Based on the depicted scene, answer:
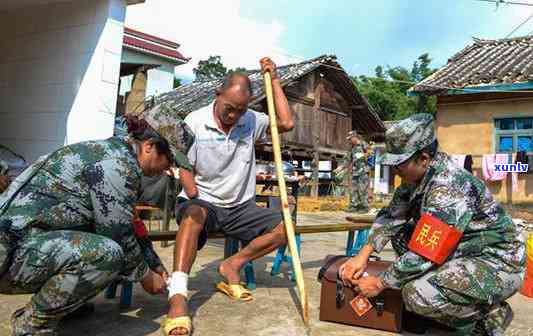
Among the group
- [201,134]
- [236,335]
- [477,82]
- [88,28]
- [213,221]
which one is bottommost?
[236,335]

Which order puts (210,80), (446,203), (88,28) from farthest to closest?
1. (210,80)
2. (88,28)
3. (446,203)

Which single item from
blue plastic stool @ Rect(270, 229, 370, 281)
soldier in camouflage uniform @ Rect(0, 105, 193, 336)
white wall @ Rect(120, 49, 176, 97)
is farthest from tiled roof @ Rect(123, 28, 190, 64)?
soldier in camouflage uniform @ Rect(0, 105, 193, 336)

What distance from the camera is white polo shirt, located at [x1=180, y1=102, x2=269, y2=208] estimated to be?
3055 millimetres

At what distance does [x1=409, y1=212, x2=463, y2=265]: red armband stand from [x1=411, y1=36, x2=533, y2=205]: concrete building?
8925 millimetres

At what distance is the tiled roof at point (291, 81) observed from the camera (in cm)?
1376

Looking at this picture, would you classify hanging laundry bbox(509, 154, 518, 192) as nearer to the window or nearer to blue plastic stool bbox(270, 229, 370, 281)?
the window

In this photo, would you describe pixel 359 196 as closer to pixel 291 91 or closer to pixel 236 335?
pixel 291 91

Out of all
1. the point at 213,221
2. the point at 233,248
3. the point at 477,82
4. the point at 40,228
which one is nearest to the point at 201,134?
the point at 213,221

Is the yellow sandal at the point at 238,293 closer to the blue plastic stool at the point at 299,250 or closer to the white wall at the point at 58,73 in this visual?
the blue plastic stool at the point at 299,250

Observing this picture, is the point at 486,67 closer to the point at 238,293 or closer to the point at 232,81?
the point at 232,81

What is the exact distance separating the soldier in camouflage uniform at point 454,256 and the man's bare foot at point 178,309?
2.87 ft

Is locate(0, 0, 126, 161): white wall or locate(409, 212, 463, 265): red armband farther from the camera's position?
locate(0, 0, 126, 161): white wall

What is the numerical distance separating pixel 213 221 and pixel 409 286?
4.19ft

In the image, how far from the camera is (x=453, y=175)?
2.37 metres
